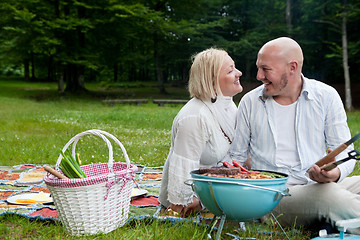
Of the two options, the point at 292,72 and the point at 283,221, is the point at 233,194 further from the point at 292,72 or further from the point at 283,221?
the point at 292,72

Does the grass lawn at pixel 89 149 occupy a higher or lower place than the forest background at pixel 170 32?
lower

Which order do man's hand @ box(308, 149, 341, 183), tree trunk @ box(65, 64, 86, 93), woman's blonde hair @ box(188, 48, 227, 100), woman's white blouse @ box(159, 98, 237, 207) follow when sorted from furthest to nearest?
tree trunk @ box(65, 64, 86, 93) < woman's blonde hair @ box(188, 48, 227, 100) < woman's white blouse @ box(159, 98, 237, 207) < man's hand @ box(308, 149, 341, 183)

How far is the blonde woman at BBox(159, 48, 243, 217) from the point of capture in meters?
3.36

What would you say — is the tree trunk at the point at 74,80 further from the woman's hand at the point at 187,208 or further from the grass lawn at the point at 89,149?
the woman's hand at the point at 187,208

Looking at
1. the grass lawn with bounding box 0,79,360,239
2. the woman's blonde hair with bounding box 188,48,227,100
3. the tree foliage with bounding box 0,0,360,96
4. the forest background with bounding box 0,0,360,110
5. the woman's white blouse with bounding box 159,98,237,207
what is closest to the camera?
the grass lawn with bounding box 0,79,360,239

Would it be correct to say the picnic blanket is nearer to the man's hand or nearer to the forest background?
the man's hand

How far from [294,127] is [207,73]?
0.88 m

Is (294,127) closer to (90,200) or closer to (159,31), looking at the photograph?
(90,200)

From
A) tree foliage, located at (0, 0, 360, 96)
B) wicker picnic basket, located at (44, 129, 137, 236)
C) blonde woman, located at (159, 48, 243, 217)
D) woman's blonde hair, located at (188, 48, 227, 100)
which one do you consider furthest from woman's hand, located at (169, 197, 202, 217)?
tree foliage, located at (0, 0, 360, 96)

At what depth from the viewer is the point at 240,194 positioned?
2484 millimetres

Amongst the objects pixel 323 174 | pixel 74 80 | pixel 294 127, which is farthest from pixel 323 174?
pixel 74 80

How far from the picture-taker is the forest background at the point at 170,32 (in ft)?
68.2

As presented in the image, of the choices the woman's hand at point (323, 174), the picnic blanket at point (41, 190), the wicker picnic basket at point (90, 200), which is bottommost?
the picnic blanket at point (41, 190)

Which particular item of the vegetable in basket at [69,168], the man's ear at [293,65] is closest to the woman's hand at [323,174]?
the man's ear at [293,65]
